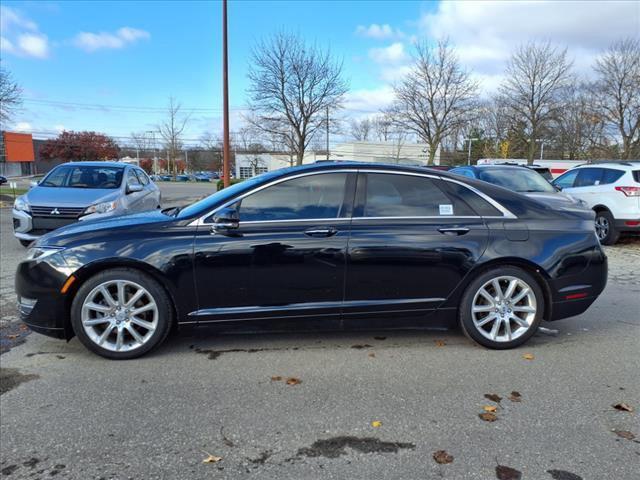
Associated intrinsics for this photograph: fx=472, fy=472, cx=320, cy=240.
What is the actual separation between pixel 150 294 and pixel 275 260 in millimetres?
1014

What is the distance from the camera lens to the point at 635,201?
29.7 feet

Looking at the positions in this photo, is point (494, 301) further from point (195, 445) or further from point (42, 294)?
point (42, 294)

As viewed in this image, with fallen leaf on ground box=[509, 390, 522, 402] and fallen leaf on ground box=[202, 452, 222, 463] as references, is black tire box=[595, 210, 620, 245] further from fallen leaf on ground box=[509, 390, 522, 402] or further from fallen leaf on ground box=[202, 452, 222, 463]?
fallen leaf on ground box=[202, 452, 222, 463]

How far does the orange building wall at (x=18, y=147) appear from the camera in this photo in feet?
214

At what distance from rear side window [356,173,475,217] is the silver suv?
14.8ft

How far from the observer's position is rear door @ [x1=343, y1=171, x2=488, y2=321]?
3.86 metres

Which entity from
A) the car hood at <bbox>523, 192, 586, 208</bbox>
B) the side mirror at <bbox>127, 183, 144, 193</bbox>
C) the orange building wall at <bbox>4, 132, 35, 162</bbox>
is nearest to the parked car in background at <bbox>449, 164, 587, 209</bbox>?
the car hood at <bbox>523, 192, 586, 208</bbox>

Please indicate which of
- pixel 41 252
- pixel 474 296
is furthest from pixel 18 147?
pixel 474 296

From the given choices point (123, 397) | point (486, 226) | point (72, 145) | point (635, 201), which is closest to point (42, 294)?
point (123, 397)

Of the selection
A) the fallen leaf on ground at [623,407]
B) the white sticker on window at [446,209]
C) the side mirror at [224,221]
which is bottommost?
the fallen leaf on ground at [623,407]

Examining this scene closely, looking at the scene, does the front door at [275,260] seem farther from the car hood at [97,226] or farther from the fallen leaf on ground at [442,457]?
the fallen leaf on ground at [442,457]

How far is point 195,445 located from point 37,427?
1.01 m

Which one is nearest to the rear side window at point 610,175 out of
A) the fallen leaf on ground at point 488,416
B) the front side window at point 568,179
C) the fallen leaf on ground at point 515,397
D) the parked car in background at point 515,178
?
the parked car in background at point 515,178

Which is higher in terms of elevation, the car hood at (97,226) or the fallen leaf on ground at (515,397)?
the car hood at (97,226)
